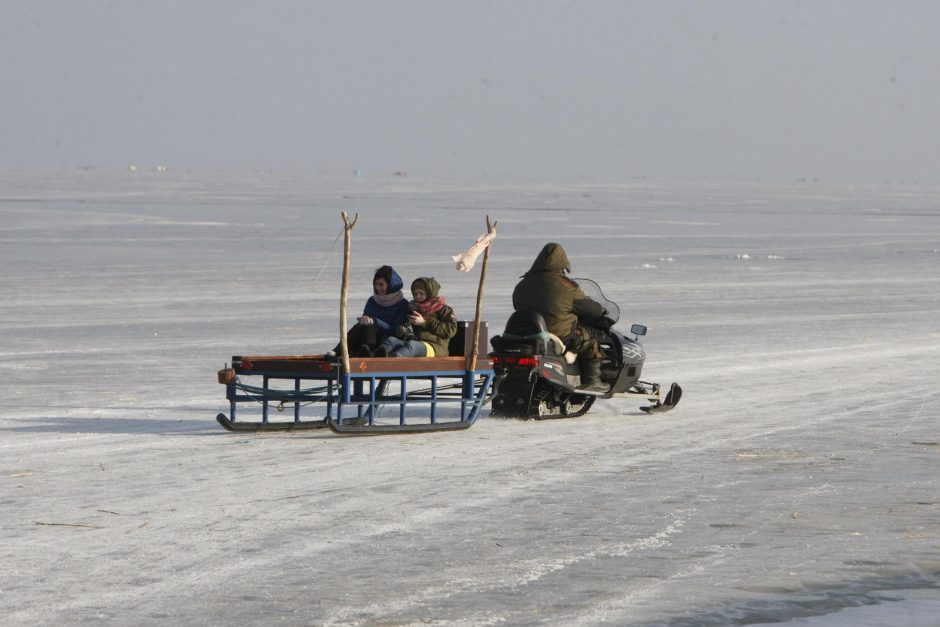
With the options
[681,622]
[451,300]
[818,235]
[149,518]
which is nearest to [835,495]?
[681,622]

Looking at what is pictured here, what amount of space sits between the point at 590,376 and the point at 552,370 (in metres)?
0.62

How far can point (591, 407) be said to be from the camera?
14672 mm

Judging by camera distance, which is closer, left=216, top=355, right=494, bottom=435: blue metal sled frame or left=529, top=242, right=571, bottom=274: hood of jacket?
left=216, top=355, right=494, bottom=435: blue metal sled frame

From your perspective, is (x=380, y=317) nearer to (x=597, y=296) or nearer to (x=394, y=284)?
(x=394, y=284)

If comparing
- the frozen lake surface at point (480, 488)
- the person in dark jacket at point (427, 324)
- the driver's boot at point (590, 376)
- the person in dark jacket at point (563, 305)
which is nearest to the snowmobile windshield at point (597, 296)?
the person in dark jacket at point (563, 305)

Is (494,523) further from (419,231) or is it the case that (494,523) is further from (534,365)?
(419,231)

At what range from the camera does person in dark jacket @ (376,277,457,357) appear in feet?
42.0

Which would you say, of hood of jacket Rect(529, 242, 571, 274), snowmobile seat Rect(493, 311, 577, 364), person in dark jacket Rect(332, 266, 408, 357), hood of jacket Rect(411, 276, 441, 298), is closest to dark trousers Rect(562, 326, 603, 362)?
snowmobile seat Rect(493, 311, 577, 364)

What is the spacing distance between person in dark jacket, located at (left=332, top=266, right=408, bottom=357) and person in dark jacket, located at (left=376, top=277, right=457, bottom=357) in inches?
3.5

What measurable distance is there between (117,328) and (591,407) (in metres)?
8.21

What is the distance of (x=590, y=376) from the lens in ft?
45.3

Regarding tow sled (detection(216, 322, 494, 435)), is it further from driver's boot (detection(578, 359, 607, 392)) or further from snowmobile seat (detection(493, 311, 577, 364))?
driver's boot (detection(578, 359, 607, 392))

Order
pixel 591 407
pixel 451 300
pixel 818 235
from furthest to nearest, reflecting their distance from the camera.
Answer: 1. pixel 818 235
2. pixel 451 300
3. pixel 591 407

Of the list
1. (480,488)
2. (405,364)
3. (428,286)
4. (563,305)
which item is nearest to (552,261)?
(563,305)
